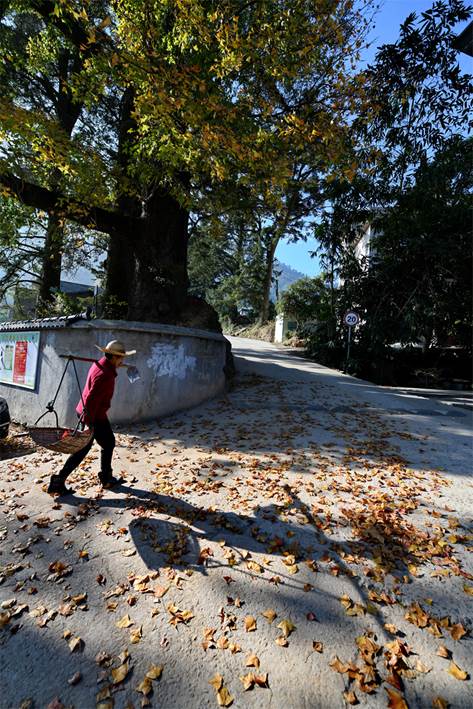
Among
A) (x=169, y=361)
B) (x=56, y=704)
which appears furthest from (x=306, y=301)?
(x=56, y=704)

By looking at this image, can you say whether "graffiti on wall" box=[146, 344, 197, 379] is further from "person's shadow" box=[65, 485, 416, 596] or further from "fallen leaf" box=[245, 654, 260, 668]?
"fallen leaf" box=[245, 654, 260, 668]

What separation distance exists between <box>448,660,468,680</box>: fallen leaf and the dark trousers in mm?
3736

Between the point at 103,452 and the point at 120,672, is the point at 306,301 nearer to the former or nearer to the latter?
the point at 103,452

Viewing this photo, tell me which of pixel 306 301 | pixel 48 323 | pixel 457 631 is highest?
pixel 306 301

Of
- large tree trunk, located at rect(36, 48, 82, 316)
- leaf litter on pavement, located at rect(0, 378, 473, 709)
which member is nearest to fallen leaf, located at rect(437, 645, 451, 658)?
leaf litter on pavement, located at rect(0, 378, 473, 709)

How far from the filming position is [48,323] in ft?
25.3

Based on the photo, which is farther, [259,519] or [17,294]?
[17,294]

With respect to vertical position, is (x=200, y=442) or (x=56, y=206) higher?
(x=56, y=206)

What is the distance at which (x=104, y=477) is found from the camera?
4590 mm

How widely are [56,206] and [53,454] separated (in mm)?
5638

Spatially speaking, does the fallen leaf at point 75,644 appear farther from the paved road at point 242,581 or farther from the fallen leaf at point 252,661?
the fallen leaf at point 252,661

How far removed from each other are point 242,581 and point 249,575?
0.09 metres

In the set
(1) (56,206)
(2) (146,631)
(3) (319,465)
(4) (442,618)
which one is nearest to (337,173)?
(3) (319,465)

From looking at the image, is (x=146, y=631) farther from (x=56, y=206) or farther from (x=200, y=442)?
(x=56, y=206)
